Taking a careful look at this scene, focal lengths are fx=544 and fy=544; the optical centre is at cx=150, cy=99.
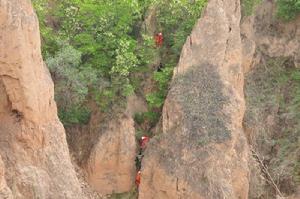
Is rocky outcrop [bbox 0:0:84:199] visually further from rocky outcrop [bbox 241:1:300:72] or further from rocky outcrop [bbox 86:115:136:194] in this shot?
rocky outcrop [bbox 241:1:300:72]

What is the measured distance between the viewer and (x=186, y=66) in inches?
805

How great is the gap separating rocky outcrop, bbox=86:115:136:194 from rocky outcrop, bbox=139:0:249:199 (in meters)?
0.80

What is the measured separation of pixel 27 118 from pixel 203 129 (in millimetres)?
6750

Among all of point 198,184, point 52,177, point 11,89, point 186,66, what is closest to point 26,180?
point 52,177

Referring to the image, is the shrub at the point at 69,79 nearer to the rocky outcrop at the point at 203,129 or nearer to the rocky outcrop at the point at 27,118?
the rocky outcrop at the point at 27,118

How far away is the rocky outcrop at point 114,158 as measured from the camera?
20141mm

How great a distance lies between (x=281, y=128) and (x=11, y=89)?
41.8 feet

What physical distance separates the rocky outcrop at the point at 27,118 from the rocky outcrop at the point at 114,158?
3659 millimetres

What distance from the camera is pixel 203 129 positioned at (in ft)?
63.9

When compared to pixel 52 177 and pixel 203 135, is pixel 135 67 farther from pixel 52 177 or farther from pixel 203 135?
pixel 52 177

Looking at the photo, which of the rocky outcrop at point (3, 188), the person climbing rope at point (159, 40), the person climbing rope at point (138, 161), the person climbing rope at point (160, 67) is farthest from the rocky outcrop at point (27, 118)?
the person climbing rope at point (159, 40)

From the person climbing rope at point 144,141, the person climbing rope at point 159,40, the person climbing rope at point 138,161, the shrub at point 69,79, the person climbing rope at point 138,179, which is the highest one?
the person climbing rope at point 159,40

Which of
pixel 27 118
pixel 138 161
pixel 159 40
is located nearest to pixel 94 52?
pixel 159 40

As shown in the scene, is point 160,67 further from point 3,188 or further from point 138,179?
point 3,188
